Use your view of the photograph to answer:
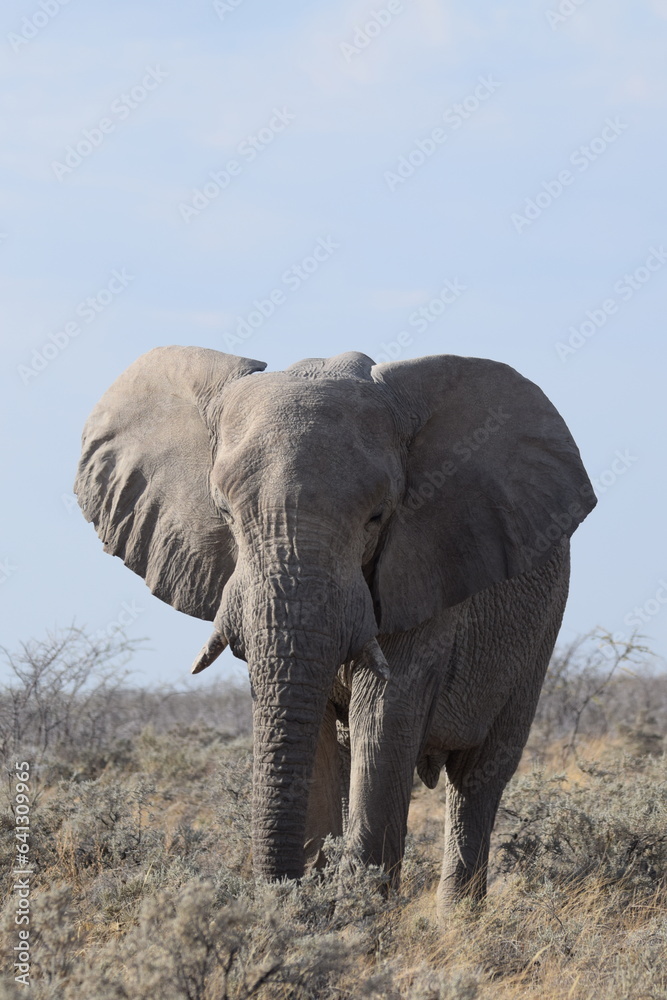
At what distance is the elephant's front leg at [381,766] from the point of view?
585cm

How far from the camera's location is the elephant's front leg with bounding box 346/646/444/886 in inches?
230

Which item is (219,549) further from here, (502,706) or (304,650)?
(502,706)

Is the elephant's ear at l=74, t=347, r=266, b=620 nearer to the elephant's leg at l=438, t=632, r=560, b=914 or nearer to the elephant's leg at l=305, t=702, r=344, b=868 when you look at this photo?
the elephant's leg at l=305, t=702, r=344, b=868

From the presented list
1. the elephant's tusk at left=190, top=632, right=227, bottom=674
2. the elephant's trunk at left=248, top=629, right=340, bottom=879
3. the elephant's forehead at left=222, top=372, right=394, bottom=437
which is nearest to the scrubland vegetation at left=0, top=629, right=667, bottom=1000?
the elephant's trunk at left=248, top=629, right=340, bottom=879

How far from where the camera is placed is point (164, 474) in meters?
6.09

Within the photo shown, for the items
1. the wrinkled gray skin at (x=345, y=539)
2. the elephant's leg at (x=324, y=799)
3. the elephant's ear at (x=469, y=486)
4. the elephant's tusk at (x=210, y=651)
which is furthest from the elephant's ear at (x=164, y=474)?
the elephant's leg at (x=324, y=799)

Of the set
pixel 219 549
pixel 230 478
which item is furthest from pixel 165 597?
pixel 230 478

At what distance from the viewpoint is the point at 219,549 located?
5.71 m

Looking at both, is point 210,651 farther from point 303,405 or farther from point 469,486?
point 469,486

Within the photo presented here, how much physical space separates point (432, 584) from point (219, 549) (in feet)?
3.39

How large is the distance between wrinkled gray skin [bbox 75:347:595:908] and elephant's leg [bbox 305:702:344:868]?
0.01 meters

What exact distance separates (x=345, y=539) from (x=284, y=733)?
81 centimetres

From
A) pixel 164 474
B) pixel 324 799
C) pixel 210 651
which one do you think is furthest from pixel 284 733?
pixel 324 799

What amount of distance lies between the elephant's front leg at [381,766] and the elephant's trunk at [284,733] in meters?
0.92
